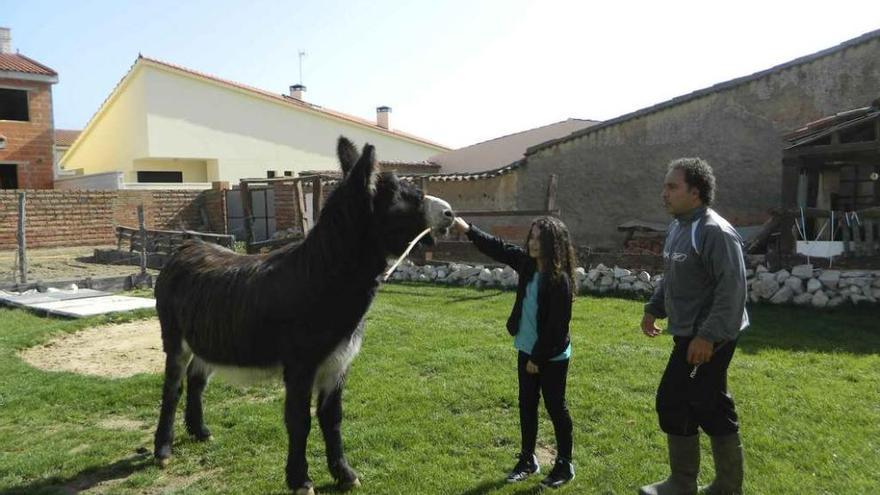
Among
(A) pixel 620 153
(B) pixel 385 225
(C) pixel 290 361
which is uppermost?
(A) pixel 620 153

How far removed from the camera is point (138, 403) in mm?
5820

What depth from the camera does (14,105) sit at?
27766mm

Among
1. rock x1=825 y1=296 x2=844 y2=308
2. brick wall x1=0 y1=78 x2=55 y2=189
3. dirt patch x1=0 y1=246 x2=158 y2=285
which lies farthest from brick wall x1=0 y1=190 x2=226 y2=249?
rock x1=825 y1=296 x2=844 y2=308

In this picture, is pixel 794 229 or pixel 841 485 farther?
pixel 794 229

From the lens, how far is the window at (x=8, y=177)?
90.9 ft

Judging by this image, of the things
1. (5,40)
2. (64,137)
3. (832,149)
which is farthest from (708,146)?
(64,137)

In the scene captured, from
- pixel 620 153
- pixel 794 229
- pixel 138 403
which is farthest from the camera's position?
pixel 620 153

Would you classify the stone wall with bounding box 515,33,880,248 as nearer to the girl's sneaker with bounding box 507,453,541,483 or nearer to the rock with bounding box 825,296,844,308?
the rock with bounding box 825,296,844,308

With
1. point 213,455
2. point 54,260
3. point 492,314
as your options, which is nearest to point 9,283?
point 54,260

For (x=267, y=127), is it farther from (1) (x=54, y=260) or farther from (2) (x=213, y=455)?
(2) (x=213, y=455)

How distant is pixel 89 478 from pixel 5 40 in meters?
33.4

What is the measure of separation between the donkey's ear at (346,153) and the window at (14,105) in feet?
98.4

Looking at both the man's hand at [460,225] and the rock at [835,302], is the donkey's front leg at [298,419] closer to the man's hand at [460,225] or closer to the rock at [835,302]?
the man's hand at [460,225]

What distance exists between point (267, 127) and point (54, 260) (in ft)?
48.2
